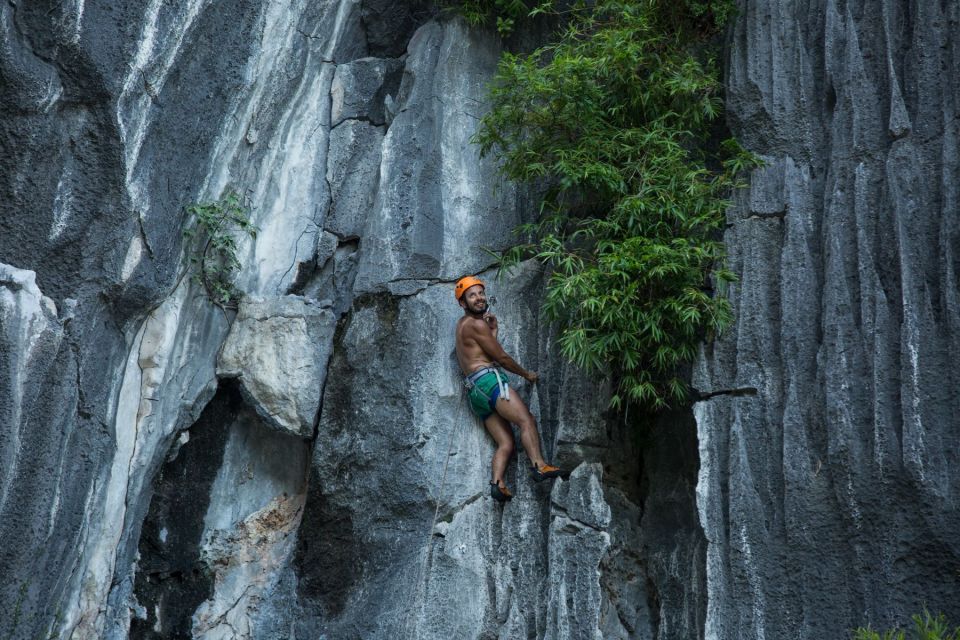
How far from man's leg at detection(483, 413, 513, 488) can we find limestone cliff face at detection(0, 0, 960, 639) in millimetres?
126

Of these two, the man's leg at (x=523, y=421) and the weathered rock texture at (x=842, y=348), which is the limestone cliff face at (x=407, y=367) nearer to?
the weathered rock texture at (x=842, y=348)

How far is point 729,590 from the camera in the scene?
5965 mm

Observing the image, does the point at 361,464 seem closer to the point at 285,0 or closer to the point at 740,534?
the point at 740,534

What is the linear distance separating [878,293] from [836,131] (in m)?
1.30

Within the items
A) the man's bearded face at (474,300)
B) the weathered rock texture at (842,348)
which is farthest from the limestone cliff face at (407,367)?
the man's bearded face at (474,300)

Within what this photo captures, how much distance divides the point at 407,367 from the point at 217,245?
73.4 inches

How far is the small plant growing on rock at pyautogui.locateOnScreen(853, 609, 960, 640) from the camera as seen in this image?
495cm

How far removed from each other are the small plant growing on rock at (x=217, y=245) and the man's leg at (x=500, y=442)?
2404 millimetres

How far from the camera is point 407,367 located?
7.36 meters

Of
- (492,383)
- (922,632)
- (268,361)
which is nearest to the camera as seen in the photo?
(922,632)

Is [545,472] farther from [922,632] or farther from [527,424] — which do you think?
[922,632]

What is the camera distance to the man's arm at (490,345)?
7125 mm

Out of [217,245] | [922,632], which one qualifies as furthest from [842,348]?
[217,245]

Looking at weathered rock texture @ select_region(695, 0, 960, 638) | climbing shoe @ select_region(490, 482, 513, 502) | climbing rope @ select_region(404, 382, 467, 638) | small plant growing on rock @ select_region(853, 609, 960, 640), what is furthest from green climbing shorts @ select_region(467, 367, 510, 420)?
small plant growing on rock @ select_region(853, 609, 960, 640)
